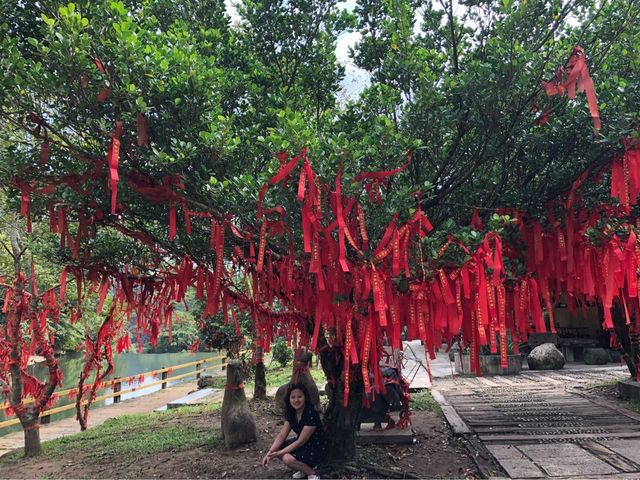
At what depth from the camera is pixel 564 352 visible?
55.2 ft

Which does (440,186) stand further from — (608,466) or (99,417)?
(99,417)

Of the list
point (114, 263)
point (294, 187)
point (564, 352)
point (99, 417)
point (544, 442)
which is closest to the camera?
point (294, 187)

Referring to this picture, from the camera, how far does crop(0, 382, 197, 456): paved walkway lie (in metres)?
10.5

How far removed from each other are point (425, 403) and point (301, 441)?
5.01 metres

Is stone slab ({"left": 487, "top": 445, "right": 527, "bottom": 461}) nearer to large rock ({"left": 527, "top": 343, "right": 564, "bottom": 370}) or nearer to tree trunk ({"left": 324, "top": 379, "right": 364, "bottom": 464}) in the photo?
tree trunk ({"left": 324, "top": 379, "right": 364, "bottom": 464})

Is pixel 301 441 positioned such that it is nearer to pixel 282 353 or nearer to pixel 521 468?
pixel 521 468

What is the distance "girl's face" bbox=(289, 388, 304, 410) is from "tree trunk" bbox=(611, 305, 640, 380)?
6.79m

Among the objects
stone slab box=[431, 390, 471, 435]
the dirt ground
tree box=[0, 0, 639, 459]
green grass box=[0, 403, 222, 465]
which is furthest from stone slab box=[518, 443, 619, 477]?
green grass box=[0, 403, 222, 465]

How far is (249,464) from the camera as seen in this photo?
5.76 m

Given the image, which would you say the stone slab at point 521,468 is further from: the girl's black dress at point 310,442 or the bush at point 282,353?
the bush at point 282,353

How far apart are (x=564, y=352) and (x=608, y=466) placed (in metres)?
13.0

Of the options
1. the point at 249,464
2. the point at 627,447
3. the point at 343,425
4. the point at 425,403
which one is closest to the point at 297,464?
the point at 343,425

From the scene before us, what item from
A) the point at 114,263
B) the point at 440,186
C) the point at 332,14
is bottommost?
the point at 114,263

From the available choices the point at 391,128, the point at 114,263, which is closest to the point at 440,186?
the point at 391,128
